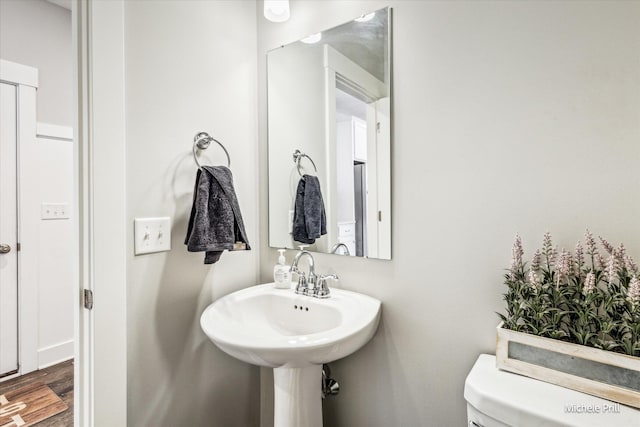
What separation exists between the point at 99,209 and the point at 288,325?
0.78 m

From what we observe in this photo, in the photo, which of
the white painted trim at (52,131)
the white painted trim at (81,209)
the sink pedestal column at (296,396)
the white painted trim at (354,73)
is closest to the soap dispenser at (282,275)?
the sink pedestal column at (296,396)

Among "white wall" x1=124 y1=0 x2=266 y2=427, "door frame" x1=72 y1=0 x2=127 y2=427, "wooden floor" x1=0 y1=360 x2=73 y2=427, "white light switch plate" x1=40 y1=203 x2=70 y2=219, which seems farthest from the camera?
"white light switch plate" x1=40 y1=203 x2=70 y2=219

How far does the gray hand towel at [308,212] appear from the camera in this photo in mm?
1343

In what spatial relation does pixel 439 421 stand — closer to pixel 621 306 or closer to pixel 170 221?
pixel 621 306

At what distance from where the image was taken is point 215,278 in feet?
4.30

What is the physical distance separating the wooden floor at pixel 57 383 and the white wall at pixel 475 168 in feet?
5.30

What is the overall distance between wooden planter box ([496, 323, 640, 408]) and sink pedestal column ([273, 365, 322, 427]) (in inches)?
23.5

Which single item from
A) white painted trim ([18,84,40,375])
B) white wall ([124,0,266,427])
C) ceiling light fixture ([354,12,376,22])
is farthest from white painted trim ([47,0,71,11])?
ceiling light fixture ([354,12,376,22])

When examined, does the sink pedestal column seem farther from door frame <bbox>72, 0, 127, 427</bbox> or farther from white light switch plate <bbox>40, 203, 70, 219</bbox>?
white light switch plate <bbox>40, 203, 70, 219</bbox>

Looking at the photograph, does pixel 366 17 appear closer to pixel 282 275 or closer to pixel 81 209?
pixel 282 275

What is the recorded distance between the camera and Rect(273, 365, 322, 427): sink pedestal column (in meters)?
1.06

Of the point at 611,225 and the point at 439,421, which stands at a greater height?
the point at 611,225

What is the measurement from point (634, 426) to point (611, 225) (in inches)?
17.7

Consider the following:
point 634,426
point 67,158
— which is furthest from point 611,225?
point 67,158
